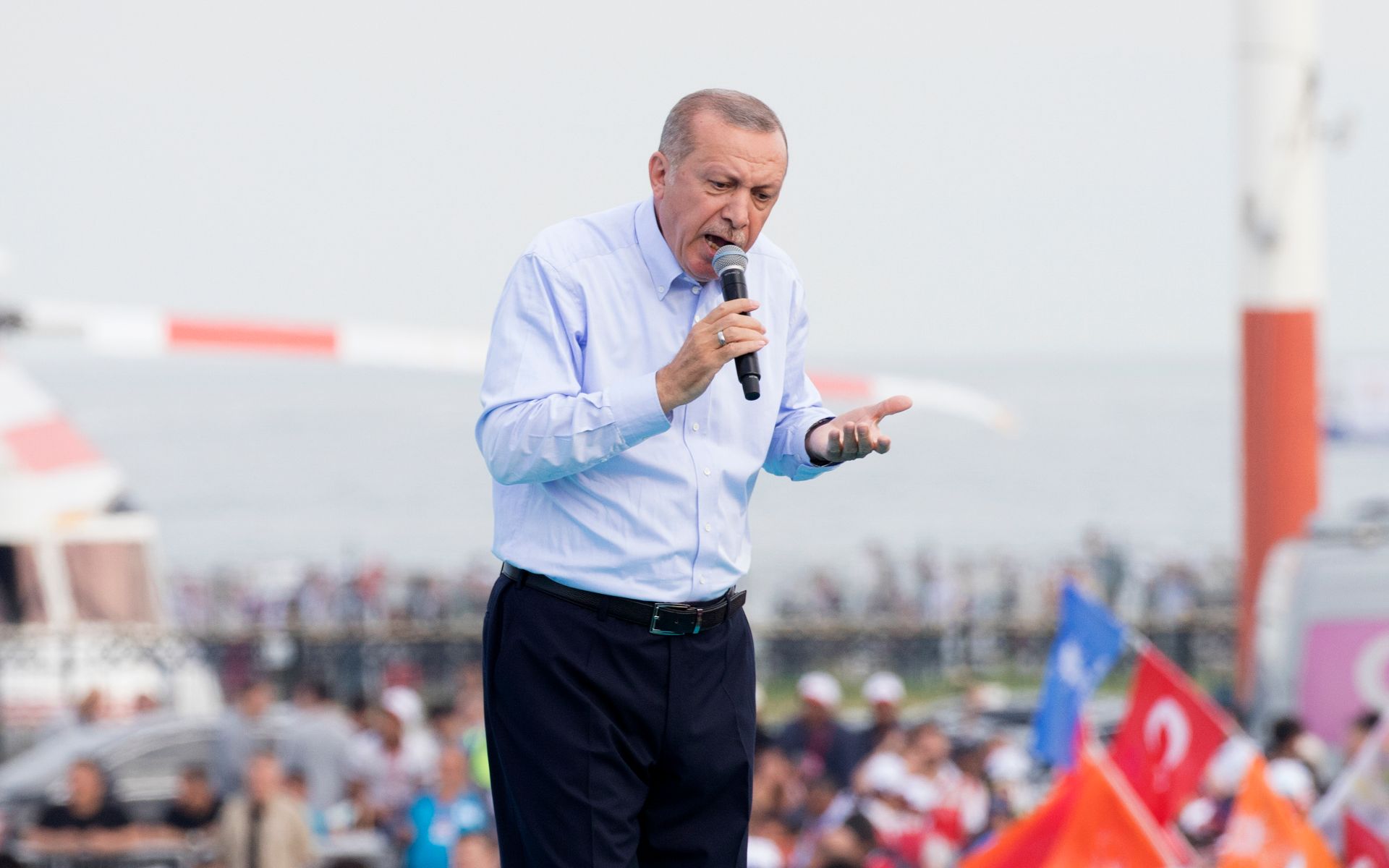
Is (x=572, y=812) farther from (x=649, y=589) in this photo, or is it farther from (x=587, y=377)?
(x=587, y=377)

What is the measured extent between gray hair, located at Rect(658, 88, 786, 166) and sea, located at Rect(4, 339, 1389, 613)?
48.3ft

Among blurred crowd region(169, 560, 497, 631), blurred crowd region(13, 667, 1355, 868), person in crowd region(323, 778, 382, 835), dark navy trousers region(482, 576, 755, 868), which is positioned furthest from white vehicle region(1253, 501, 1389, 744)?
blurred crowd region(169, 560, 497, 631)

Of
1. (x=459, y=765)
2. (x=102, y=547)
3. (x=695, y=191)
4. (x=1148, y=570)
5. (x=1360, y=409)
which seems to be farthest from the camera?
(x=1148, y=570)

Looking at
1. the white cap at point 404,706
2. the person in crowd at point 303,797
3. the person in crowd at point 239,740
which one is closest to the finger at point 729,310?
the person in crowd at point 303,797

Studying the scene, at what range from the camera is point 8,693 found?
656 inches

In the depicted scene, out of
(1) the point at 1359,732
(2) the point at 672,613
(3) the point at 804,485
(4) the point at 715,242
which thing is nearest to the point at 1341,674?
(1) the point at 1359,732

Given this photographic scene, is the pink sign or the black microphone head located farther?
the pink sign

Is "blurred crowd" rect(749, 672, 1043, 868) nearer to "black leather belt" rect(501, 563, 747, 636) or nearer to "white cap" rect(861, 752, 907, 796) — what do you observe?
"white cap" rect(861, 752, 907, 796)

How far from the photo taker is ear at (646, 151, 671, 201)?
2773 millimetres

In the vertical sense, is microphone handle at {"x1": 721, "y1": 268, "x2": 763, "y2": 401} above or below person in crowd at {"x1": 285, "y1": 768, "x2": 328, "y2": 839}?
above

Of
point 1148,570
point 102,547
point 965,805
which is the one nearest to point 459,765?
point 965,805

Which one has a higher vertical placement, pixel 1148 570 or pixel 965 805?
pixel 965 805

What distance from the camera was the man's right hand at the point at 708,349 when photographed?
2566 millimetres

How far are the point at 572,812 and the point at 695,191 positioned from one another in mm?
948
